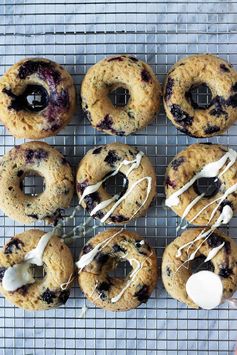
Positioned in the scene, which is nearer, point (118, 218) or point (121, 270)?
point (118, 218)

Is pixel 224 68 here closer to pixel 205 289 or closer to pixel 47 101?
pixel 47 101

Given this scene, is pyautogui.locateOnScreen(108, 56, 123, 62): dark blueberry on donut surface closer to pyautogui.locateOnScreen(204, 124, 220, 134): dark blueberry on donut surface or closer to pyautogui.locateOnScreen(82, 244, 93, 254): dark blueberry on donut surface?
pyautogui.locateOnScreen(204, 124, 220, 134): dark blueberry on donut surface

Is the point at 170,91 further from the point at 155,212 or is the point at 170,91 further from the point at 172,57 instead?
the point at 155,212

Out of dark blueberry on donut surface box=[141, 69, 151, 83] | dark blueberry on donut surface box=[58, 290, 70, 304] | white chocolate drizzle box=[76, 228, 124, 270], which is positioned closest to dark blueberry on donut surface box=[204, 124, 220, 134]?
dark blueberry on donut surface box=[141, 69, 151, 83]

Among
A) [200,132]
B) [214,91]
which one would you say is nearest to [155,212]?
[200,132]

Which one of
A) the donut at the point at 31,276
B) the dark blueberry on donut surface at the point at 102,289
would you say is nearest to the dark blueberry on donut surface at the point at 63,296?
the donut at the point at 31,276

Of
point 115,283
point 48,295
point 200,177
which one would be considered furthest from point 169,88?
point 48,295

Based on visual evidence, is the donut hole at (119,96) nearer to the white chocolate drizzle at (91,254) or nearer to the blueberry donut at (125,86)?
the blueberry donut at (125,86)
